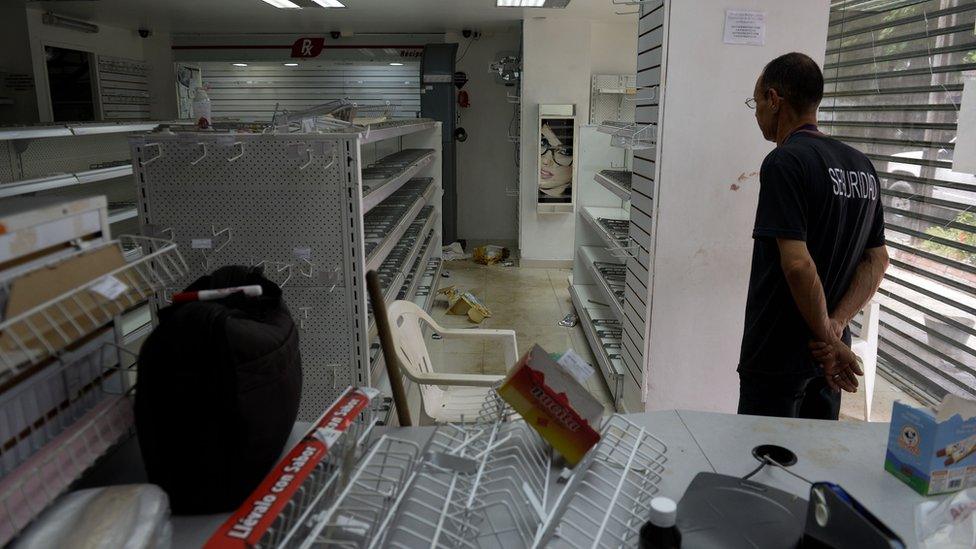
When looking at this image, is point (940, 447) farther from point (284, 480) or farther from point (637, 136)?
point (637, 136)

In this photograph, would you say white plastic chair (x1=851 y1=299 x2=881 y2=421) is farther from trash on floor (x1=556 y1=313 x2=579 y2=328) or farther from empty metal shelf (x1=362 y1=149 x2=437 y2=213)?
empty metal shelf (x1=362 y1=149 x2=437 y2=213)

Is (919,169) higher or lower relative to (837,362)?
higher

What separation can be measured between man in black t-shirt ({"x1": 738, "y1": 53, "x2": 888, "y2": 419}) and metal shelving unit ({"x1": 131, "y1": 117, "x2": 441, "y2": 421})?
1.59 meters

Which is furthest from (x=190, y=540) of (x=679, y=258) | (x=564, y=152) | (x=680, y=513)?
(x=564, y=152)

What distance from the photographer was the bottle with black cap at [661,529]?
3.55 ft

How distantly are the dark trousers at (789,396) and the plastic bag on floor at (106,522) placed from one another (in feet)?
6.41

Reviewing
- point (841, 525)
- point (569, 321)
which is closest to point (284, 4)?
point (569, 321)

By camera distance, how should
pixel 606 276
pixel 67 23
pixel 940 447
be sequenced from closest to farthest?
pixel 940 447 → pixel 606 276 → pixel 67 23

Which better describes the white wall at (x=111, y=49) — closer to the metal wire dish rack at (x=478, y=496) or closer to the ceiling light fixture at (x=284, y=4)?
the ceiling light fixture at (x=284, y=4)

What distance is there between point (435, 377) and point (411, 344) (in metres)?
0.46

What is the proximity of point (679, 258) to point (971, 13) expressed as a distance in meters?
1.92

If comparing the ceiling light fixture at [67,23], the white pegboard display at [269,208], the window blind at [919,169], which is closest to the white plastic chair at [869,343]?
the window blind at [919,169]

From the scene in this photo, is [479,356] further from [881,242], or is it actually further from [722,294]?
[881,242]

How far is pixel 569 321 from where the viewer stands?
5.88 metres
